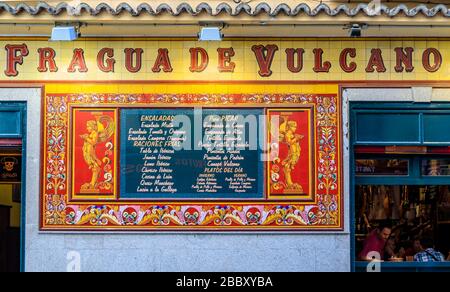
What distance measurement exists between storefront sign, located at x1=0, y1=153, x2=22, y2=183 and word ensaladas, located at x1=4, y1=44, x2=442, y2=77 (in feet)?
4.68

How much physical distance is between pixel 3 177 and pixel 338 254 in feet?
16.4

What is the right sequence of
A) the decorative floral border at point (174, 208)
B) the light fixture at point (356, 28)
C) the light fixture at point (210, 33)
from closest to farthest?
the light fixture at point (210, 33) < the light fixture at point (356, 28) < the decorative floral border at point (174, 208)

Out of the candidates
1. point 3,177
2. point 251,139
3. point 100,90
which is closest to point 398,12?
point 251,139

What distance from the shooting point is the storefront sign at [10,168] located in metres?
11.8

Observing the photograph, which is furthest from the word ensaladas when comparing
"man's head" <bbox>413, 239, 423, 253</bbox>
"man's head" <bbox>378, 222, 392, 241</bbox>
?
"man's head" <bbox>413, 239, 423, 253</bbox>

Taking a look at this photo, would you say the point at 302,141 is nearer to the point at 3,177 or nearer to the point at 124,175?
the point at 124,175

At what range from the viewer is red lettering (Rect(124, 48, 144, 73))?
11000 mm

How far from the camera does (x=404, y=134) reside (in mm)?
11109

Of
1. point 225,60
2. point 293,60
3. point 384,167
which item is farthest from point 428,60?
point 225,60

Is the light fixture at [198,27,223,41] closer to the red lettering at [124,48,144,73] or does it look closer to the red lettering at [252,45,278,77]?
the red lettering at [252,45,278,77]

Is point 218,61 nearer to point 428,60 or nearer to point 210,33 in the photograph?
point 210,33

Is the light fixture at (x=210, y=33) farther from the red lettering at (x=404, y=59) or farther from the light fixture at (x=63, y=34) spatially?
the red lettering at (x=404, y=59)

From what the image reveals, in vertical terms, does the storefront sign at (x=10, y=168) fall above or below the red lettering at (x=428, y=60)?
below

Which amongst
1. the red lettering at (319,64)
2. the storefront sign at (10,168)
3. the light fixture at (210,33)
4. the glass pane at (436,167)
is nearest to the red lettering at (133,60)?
the light fixture at (210,33)
